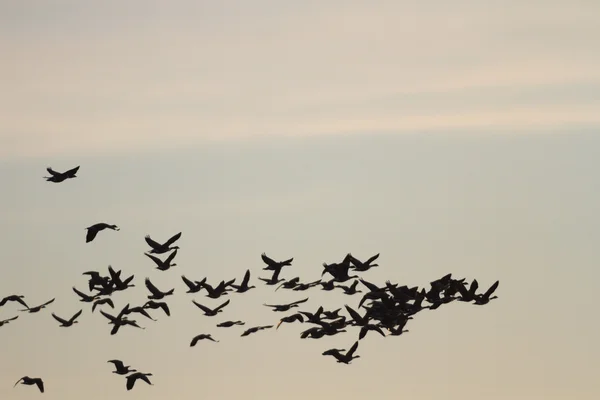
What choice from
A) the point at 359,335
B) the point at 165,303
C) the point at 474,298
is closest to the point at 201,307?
the point at 165,303

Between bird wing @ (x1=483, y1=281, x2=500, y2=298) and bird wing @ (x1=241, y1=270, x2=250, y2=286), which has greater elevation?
bird wing @ (x1=241, y1=270, x2=250, y2=286)

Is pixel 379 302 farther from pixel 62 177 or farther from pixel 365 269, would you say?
pixel 62 177

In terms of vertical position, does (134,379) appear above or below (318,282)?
below

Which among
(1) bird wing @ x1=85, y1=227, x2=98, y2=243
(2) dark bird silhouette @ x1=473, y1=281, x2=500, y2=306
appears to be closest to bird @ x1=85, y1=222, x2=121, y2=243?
(1) bird wing @ x1=85, y1=227, x2=98, y2=243

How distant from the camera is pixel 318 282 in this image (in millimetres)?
91188

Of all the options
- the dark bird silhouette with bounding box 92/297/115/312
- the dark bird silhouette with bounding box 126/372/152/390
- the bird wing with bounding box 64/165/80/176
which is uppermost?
the bird wing with bounding box 64/165/80/176

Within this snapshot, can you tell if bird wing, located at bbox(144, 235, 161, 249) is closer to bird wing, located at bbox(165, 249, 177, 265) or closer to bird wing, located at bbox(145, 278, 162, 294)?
bird wing, located at bbox(165, 249, 177, 265)

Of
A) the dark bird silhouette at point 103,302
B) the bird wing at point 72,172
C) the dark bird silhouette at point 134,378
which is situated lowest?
the dark bird silhouette at point 134,378

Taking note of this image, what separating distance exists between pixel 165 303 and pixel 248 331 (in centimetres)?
516

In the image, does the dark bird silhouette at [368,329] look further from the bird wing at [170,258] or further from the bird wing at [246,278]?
the bird wing at [170,258]

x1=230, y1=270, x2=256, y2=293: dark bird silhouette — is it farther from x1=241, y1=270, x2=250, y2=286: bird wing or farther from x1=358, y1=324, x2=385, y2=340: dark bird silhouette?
x1=358, y1=324, x2=385, y2=340: dark bird silhouette

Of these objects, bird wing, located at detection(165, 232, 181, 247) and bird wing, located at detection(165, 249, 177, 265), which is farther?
bird wing, located at detection(165, 249, 177, 265)

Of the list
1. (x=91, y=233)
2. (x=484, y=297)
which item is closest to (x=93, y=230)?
(x=91, y=233)

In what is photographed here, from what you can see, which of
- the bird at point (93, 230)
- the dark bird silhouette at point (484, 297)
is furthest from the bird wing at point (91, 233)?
the dark bird silhouette at point (484, 297)
